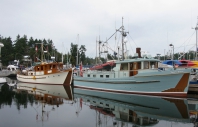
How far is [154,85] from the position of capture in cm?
1838

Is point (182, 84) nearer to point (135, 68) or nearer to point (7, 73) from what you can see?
Result: point (135, 68)

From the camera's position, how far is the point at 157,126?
9.97m

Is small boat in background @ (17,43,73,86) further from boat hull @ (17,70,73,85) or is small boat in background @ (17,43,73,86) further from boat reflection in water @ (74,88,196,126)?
boat reflection in water @ (74,88,196,126)

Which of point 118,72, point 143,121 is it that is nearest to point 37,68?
point 118,72

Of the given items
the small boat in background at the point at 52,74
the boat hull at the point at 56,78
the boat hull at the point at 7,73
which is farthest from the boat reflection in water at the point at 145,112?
the boat hull at the point at 7,73

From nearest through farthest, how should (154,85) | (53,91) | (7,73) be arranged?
1. (154,85)
2. (53,91)
3. (7,73)

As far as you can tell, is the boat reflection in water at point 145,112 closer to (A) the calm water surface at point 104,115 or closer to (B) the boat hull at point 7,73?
(A) the calm water surface at point 104,115

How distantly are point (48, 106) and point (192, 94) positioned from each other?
1478cm

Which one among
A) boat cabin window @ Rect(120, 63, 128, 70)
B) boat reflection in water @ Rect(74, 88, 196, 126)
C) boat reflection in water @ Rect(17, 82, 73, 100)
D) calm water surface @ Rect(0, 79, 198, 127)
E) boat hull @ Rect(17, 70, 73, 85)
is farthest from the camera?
boat hull @ Rect(17, 70, 73, 85)

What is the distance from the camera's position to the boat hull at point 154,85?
1741 cm

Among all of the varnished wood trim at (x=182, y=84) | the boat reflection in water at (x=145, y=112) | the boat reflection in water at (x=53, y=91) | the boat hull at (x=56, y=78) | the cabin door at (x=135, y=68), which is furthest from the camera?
the boat hull at (x=56, y=78)

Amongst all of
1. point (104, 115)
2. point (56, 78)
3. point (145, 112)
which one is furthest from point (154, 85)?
point (56, 78)

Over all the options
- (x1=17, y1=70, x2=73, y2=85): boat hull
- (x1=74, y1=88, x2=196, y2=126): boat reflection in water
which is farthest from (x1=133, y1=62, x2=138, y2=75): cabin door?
(x1=17, y1=70, x2=73, y2=85): boat hull

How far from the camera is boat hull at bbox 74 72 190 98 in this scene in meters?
17.4
